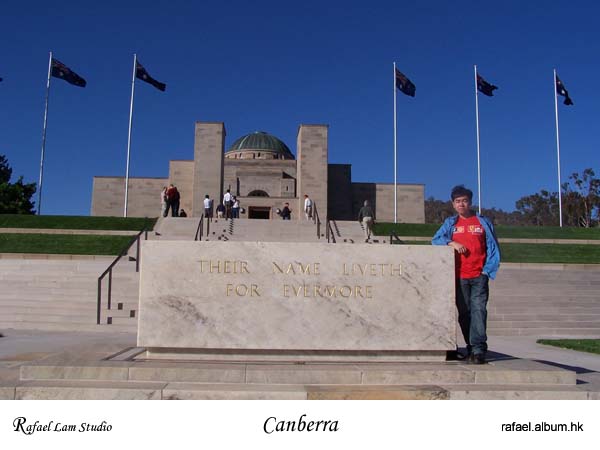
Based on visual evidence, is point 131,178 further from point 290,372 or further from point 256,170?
point 290,372

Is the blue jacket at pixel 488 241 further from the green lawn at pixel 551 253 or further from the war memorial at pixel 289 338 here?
the green lawn at pixel 551 253

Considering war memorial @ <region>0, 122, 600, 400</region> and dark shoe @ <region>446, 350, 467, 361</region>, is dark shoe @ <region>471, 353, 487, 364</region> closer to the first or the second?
war memorial @ <region>0, 122, 600, 400</region>

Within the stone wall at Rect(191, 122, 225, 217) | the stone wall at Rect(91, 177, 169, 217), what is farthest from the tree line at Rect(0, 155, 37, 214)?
the stone wall at Rect(191, 122, 225, 217)

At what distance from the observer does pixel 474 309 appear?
4.31 meters

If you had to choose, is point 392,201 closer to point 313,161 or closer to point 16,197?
point 313,161

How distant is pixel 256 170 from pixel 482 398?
34.5 m

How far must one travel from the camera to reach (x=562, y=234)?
2198 cm

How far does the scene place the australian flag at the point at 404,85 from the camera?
2723 cm

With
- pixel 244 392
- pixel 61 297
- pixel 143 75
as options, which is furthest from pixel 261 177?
pixel 244 392

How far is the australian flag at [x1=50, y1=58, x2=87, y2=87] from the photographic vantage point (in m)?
25.3

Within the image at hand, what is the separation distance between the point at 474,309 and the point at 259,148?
4308 cm
